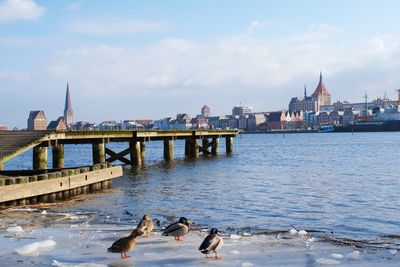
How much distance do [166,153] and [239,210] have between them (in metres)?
39.2

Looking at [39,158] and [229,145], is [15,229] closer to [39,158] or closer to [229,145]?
[39,158]

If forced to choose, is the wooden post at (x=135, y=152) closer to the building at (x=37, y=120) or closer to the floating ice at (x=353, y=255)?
the floating ice at (x=353, y=255)

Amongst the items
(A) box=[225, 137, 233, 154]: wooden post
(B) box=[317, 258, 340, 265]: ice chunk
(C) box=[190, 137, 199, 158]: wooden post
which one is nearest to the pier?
(C) box=[190, 137, 199, 158]: wooden post

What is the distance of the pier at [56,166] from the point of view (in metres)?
21.9

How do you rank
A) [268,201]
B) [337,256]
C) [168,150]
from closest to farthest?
[337,256], [268,201], [168,150]

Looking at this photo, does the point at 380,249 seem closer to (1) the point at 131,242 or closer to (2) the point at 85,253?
(1) the point at 131,242

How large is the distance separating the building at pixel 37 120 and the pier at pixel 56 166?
13144cm

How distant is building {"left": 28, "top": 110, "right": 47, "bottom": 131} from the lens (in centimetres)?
18199

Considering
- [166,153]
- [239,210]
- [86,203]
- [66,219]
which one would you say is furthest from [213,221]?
[166,153]

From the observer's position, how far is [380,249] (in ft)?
43.4

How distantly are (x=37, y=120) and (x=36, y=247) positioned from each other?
17917 centimetres

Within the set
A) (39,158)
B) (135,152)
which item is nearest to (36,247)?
(39,158)

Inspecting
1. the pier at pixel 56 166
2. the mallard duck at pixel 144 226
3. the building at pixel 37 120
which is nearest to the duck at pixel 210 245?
the mallard duck at pixel 144 226

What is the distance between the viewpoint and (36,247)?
12.5 metres
